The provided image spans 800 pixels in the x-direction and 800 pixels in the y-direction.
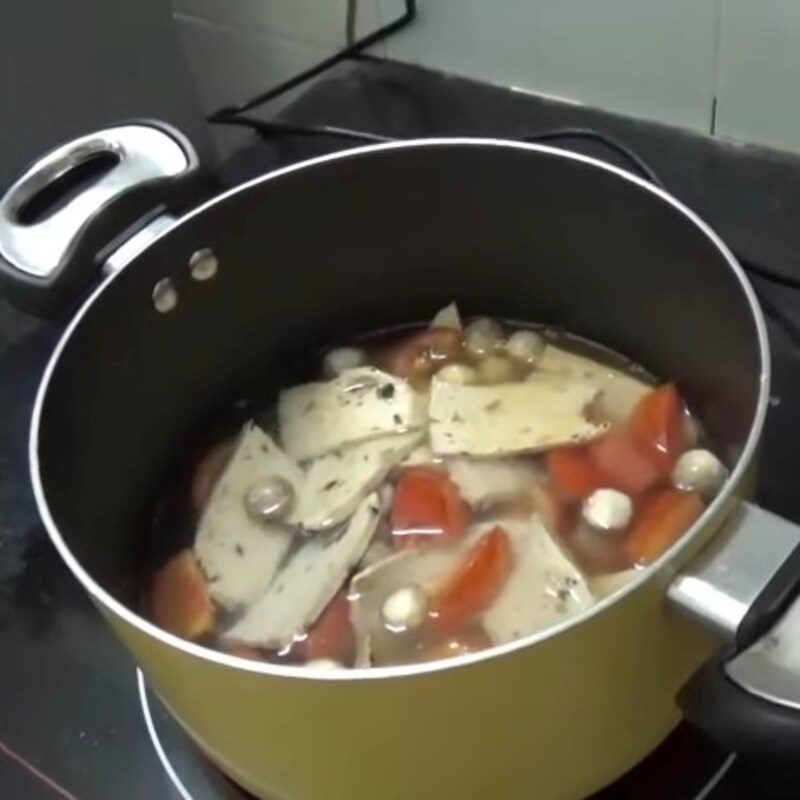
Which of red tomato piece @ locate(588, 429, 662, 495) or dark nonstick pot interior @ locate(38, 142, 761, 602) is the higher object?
dark nonstick pot interior @ locate(38, 142, 761, 602)

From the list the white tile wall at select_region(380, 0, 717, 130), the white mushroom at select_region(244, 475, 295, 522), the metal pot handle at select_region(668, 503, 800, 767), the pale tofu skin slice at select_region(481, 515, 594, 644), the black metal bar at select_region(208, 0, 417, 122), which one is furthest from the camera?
the black metal bar at select_region(208, 0, 417, 122)

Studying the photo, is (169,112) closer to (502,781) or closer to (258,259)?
(258,259)

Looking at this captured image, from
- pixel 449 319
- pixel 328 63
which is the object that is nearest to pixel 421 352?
pixel 449 319

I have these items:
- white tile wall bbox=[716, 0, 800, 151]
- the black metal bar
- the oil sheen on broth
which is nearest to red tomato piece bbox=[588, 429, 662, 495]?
the oil sheen on broth

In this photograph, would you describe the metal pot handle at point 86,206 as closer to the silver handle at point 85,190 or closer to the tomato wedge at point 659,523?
the silver handle at point 85,190

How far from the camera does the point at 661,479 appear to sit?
63cm

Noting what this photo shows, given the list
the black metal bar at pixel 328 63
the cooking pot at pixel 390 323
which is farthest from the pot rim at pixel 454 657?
the black metal bar at pixel 328 63

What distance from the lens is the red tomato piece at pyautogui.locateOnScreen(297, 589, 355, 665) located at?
1.90ft

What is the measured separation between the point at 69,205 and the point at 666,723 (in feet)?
1.11

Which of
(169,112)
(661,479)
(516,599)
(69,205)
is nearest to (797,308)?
(661,479)

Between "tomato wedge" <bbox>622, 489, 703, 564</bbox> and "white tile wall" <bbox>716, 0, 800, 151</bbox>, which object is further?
"white tile wall" <bbox>716, 0, 800, 151</bbox>

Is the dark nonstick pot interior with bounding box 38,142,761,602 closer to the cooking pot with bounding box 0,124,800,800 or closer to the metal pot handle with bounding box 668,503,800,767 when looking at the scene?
Result: the cooking pot with bounding box 0,124,800,800

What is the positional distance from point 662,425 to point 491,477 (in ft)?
0.26

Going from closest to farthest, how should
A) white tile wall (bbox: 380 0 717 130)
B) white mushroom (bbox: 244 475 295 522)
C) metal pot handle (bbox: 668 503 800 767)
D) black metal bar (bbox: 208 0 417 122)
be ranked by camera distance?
metal pot handle (bbox: 668 503 800 767) < white mushroom (bbox: 244 475 295 522) < white tile wall (bbox: 380 0 717 130) < black metal bar (bbox: 208 0 417 122)
